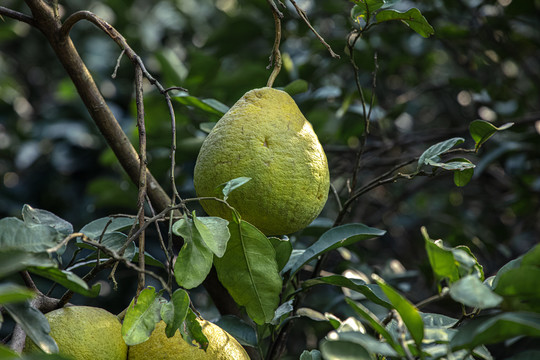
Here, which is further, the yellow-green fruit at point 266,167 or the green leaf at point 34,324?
the yellow-green fruit at point 266,167

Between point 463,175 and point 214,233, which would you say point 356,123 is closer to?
point 463,175

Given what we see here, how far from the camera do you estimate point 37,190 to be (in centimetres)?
210

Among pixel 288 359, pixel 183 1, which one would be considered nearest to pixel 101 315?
pixel 288 359

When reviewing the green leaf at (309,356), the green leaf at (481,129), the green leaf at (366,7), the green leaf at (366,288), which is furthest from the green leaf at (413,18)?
the green leaf at (309,356)

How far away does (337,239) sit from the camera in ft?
2.79

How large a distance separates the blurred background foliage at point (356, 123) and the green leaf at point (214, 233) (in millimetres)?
466

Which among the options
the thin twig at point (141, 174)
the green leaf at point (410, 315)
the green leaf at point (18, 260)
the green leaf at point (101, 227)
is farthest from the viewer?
the green leaf at point (101, 227)

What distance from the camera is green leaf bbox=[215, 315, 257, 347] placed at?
33.8 inches

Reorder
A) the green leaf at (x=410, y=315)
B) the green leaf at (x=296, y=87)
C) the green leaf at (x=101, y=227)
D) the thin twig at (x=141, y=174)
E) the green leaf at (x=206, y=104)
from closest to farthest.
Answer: the green leaf at (x=410, y=315), the thin twig at (x=141, y=174), the green leaf at (x=101, y=227), the green leaf at (x=206, y=104), the green leaf at (x=296, y=87)

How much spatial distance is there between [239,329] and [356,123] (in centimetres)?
89

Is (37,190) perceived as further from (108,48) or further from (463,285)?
(463,285)

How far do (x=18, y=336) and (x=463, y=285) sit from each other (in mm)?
468

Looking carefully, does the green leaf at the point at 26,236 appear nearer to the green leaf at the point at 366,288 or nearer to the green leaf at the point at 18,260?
the green leaf at the point at 18,260

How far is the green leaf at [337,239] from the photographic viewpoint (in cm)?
84
